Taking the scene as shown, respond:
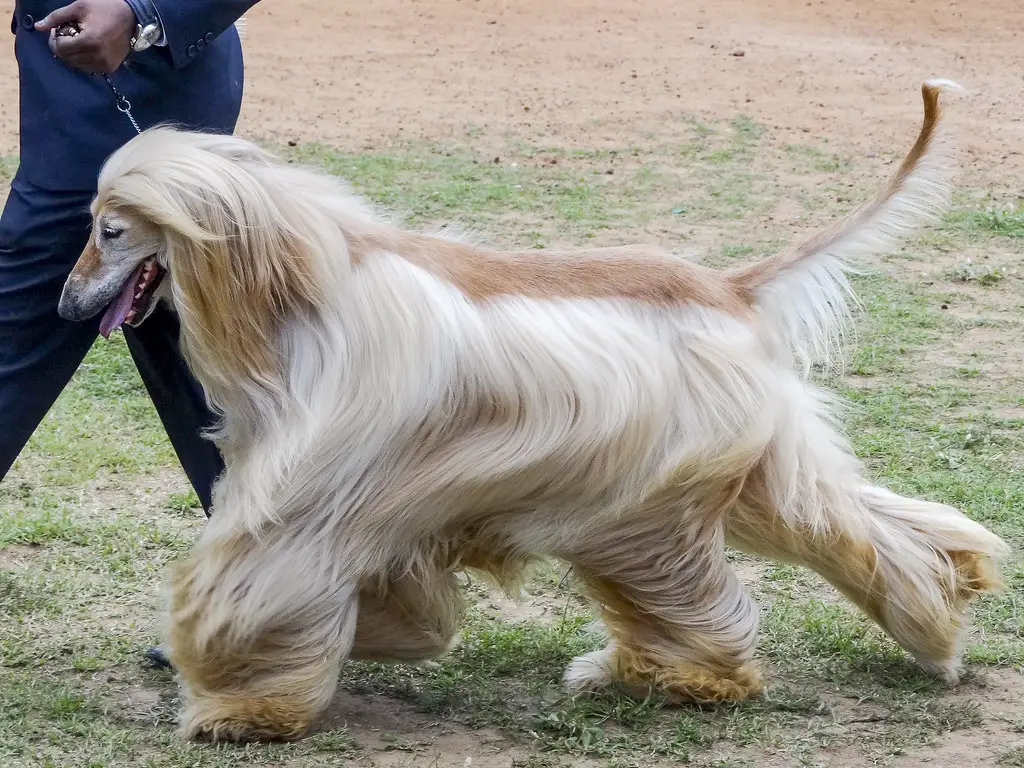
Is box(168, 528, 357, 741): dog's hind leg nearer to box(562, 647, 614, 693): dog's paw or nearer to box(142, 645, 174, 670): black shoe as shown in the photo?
box(142, 645, 174, 670): black shoe

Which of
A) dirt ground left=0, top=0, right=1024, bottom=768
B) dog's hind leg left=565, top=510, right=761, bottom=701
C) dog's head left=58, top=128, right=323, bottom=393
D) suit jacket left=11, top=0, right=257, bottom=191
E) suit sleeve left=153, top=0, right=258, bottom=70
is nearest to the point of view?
dog's head left=58, top=128, right=323, bottom=393

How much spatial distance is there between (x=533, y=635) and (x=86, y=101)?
1.92 m

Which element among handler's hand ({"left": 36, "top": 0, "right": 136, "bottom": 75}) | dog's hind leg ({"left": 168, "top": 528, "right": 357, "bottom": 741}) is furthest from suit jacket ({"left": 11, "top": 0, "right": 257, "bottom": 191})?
dog's hind leg ({"left": 168, "top": 528, "right": 357, "bottom": 741})

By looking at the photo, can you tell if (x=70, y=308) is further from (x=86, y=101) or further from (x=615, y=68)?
(x=615, y=68)

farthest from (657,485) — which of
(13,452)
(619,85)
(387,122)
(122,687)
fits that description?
(619,85)

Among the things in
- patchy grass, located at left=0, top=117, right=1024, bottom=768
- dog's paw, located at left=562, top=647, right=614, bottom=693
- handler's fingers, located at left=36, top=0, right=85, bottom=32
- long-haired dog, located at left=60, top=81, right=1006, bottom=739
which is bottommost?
patchy grass, located at left=0, top=117, right=1024, bottom=768

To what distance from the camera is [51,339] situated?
12.2ft

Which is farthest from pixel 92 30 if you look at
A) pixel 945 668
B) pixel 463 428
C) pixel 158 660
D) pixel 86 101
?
pixel 945 668

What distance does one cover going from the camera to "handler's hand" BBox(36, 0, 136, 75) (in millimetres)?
3131

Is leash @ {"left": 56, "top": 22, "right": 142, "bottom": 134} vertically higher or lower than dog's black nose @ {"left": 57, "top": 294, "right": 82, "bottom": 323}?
higher

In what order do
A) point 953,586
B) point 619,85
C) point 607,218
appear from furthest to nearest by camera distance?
point 619,85, point 607,218, point 953,586

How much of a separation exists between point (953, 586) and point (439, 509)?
137 cm

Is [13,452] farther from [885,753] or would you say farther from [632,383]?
[885,753]

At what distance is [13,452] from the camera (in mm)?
3877
